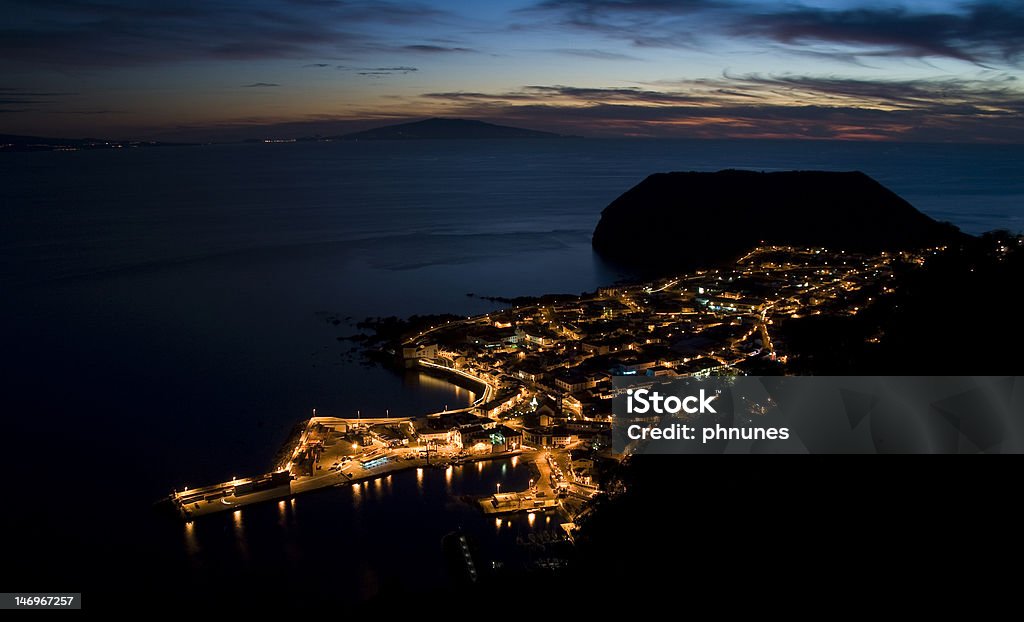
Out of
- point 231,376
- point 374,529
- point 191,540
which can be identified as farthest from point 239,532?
point 231,376

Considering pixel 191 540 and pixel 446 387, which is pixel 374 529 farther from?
pixel 446 387

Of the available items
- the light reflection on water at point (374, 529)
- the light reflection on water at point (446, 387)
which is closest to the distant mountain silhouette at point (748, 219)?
the light reflection on water at point (446, 387)

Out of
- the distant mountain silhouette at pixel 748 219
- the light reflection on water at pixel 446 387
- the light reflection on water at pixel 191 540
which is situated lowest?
the light reflection on water at pixel 191 540

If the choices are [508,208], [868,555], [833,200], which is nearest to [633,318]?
[868,555]

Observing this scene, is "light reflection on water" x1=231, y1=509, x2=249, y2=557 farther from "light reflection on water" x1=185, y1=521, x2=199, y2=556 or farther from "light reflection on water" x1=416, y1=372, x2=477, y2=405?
"light reflection on water" x1=416, y1=372, x2=477, y2=405

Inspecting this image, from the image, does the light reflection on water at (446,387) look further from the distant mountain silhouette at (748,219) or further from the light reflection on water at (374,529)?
the distant mountain silhouette at (748,219)

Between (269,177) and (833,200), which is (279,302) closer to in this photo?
(833,200)
